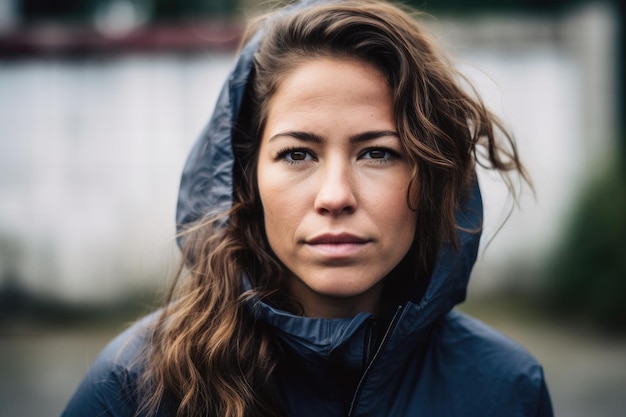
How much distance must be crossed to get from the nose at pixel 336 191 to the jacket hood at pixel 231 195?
13.2 inches

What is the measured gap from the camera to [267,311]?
1.83m

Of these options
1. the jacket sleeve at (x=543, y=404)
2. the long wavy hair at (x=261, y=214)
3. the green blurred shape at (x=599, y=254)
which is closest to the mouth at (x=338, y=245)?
the long wavy hair at (x=261, y=214)

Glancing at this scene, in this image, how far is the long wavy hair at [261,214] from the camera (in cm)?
181

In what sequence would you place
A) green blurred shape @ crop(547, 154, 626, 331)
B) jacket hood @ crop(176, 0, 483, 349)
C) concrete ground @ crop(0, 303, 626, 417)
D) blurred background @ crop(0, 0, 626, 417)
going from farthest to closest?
1. blurred background @ crop(0, 0, 626, 417)
2. green blurred shape @ crop(547, 154, 626, 331)
3. concrete ground @ crop(0, 303, 626, 417)
4. jacket hood @ crop(176, 0, 483, 349)

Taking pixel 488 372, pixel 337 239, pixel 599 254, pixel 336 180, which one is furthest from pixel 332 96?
pixel 599 254

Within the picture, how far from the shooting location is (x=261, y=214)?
2068mm

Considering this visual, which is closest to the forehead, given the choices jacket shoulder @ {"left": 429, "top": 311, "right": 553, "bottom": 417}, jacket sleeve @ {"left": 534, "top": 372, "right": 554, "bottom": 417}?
jacket shoulder @ {"left": 429, "top": 311, "right": 553, "bottom": 417}

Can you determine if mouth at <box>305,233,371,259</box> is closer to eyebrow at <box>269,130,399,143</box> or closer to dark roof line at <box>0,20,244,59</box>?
eyebrow at <box>269,130,399,143</box>

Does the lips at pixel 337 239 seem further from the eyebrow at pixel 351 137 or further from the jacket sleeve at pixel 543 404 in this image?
the jacket sleeve at pixel 543 404

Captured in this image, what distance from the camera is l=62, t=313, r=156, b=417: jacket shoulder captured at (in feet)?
5.91

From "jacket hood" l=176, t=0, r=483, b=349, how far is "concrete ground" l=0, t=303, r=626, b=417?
290cm

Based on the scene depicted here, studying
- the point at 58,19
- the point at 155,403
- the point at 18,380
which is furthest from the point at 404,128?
the point at 58,19

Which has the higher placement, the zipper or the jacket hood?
the jacket hood

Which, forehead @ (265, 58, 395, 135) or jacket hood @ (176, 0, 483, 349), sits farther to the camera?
jacket hood @ (176, 0, 483, 349)
